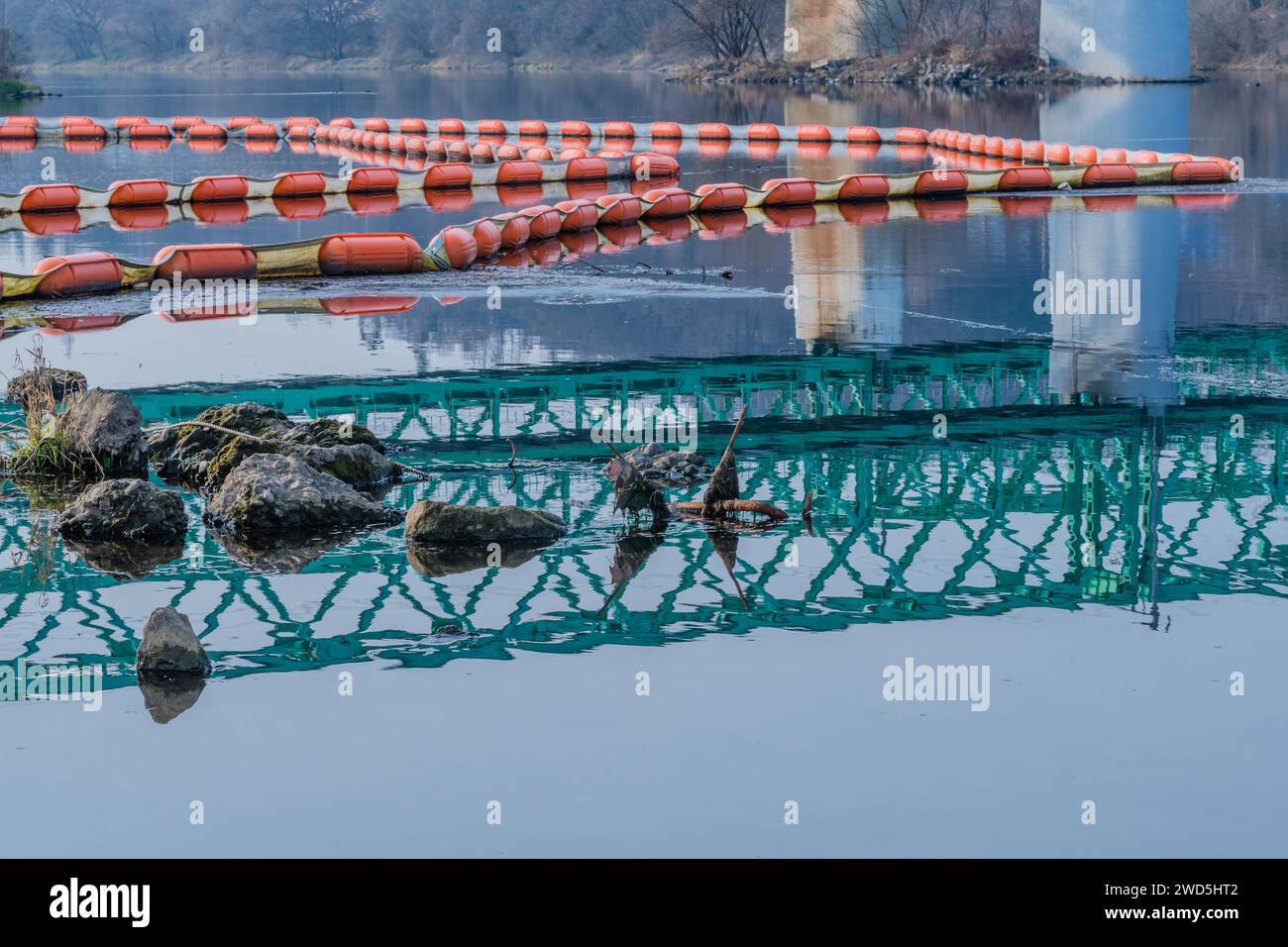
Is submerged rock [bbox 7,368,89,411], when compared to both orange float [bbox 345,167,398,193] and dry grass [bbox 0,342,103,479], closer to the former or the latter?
dry grass [bbox 0,342,103,479]

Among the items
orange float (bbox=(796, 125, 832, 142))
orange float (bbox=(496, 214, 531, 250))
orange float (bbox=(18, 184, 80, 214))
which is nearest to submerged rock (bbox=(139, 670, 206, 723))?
orange float (bbox=(496, 214, 531, 250))

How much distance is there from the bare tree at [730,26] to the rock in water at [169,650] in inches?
3763

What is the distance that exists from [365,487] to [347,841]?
579 centimetres

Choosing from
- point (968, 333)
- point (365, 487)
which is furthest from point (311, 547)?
point (968, 333)

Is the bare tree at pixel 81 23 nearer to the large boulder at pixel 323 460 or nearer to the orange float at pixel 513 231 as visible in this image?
the orange float at pixel 513 231

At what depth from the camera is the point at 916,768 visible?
7852mm

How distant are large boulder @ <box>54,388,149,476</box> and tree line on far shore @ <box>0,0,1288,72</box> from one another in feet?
222

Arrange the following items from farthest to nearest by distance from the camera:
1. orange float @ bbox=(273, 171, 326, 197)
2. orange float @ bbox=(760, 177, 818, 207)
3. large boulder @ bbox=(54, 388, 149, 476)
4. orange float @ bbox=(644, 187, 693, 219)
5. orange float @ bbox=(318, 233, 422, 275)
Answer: orange float @ bbox=(273, 171, 326, 197) → orange float @ bbox=(760, 177, 818, 207) → orange float @ bbox=(644, 187, 693, 219) → orange float @ bbox=(318, 233, 422, 275) → large boulder @ bbox=(54, 388, 149, 476)

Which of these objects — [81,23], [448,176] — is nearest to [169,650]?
[448,176]

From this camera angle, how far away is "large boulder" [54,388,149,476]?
13195 mm

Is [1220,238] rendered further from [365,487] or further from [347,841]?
[347,841]

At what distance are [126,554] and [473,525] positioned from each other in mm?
2045

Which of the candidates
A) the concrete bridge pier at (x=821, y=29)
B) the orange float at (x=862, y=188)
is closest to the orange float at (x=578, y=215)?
the orange float at (x=862, y=188)

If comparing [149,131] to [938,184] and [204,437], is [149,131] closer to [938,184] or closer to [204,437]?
[938,184]
